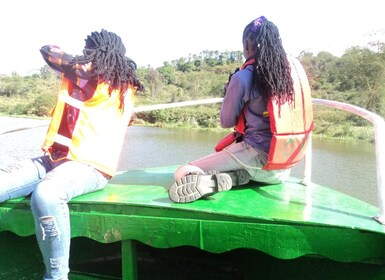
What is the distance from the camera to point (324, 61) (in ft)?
124

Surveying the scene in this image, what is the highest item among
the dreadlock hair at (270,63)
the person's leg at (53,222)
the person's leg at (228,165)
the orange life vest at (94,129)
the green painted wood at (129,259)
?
→ the dreadlock hair at (270,63)

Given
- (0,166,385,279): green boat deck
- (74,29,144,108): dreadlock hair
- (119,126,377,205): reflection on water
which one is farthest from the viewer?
(119,126,377,205): reflection on water

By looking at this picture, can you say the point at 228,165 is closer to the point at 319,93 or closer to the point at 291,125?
the point at 291,125

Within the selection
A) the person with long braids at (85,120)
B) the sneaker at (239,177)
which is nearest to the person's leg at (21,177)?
the person with long braids at (85,120)

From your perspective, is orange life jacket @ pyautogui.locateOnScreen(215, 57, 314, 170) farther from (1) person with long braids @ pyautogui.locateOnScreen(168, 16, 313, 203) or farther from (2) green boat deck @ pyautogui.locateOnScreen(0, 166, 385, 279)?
(2) green boat deck @ pyautogui.locateOnScreen(0, 166, 385, 279)

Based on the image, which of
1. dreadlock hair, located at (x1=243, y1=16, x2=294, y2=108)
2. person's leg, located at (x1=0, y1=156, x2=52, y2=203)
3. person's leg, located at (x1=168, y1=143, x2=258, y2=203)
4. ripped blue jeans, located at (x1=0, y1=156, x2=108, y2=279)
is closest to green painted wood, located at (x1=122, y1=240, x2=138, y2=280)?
ripped blue jeans, located at (x1=0, y1=156, x2=108, y2=279)

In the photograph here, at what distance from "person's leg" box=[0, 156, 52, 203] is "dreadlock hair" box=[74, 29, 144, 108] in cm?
52

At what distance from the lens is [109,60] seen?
7.73ft

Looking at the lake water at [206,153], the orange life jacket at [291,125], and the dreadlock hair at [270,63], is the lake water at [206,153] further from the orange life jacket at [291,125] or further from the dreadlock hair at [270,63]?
the dreadlock hair at [270,63]

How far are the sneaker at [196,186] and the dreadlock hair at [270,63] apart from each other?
477 millimetres

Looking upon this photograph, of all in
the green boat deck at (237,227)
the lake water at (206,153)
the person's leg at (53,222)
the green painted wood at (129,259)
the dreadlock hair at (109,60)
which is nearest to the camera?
the green boat deck at (237,227)

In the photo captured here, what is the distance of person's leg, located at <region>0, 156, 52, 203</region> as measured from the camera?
2336 mm

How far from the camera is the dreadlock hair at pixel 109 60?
2.33 metres

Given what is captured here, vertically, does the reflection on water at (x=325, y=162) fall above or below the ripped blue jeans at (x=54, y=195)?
below
